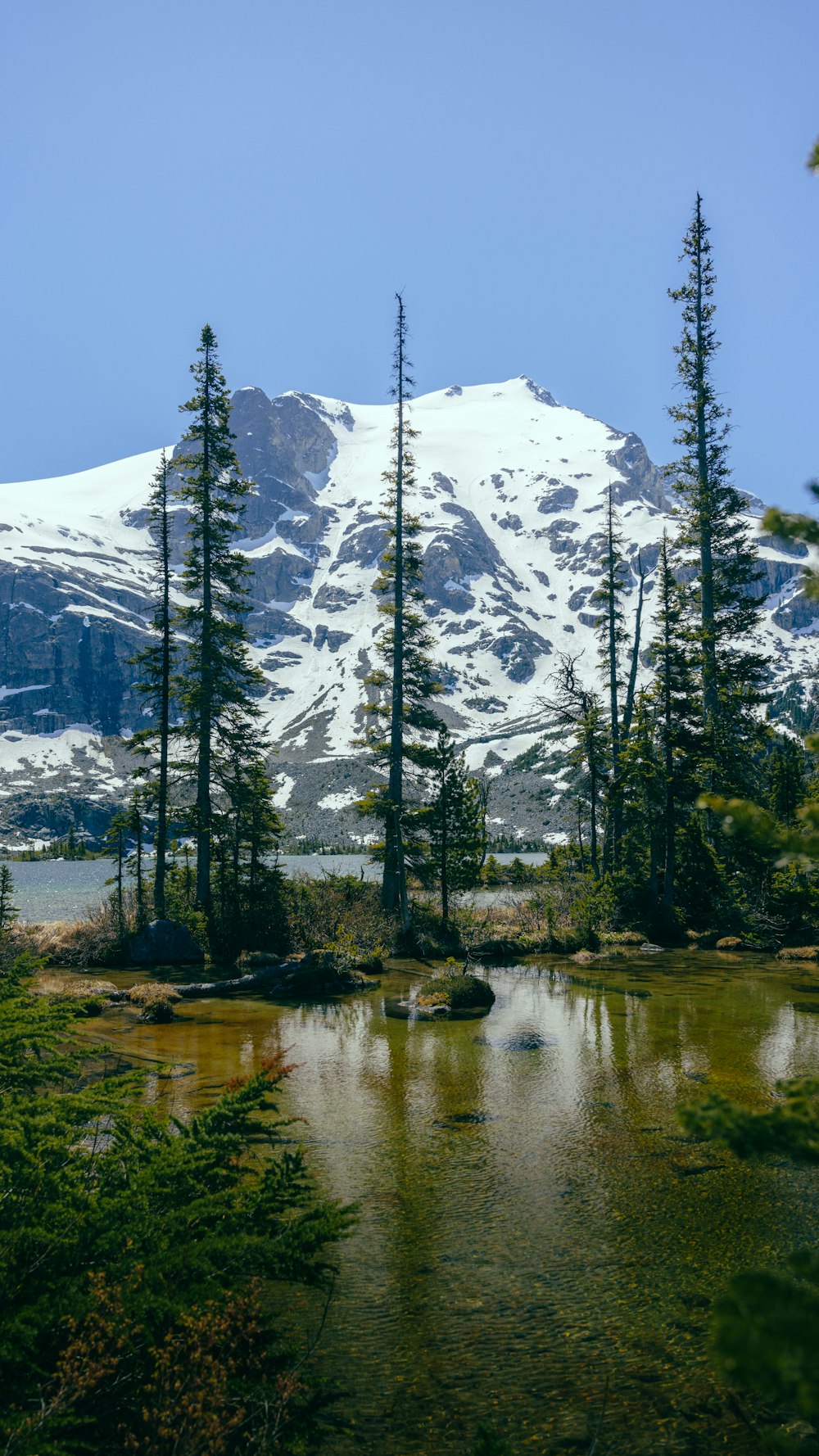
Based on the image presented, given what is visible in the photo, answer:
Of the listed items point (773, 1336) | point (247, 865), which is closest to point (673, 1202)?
point (773, 1336)

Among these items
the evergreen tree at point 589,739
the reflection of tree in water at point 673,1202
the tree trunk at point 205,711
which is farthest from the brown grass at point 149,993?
the evergreen tree at point 589,739

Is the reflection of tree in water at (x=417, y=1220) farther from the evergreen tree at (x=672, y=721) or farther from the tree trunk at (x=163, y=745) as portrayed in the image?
the evergreen tree at (x=672, y=721)

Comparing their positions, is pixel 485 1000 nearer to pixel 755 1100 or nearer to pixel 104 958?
pixel 755 1100

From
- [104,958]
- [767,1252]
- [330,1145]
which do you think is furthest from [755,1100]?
[104,958]

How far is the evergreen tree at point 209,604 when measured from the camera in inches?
1087

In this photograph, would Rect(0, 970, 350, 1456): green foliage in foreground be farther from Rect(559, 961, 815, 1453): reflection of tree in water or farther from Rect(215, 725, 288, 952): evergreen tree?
Rect(215, 725, 288, 952): evergreen tree

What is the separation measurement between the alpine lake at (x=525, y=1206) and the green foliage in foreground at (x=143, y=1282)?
0.82 metres

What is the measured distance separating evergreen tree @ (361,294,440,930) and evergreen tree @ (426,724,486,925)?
1.01 m

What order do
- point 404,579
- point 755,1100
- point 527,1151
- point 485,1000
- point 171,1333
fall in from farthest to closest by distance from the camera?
point 404,579 < point 485,1000 < point 755,1100 < point 527,1151 < point 171,1333

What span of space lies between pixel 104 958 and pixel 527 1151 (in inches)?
675

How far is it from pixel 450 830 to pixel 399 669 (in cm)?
673

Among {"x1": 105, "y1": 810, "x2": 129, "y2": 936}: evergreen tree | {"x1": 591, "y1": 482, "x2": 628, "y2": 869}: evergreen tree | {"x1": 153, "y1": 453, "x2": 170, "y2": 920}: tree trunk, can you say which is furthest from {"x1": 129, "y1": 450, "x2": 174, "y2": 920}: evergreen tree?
{"x1": 591, "y1": 482, "x2": 628, "y2": 869}: evergreen tree

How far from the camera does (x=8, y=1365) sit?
13.2 feet

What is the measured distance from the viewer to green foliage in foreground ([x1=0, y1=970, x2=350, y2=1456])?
12.7ft
